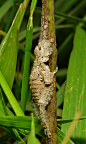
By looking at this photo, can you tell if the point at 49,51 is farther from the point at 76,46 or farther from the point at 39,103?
the point at 76,46

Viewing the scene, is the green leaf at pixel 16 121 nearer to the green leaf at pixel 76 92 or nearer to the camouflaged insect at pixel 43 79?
the camouflaged insect at pixel 43 79

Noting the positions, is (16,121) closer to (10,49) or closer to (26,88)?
(26,88)

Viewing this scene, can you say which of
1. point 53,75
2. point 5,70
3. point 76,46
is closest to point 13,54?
point 5,70

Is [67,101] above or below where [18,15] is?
below

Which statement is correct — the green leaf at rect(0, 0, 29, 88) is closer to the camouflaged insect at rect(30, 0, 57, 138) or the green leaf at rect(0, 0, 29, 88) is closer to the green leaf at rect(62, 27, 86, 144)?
the camouflaged insect at rect(30, 0, 57, 138)

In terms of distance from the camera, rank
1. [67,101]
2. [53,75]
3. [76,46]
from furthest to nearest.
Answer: [76,46], [67,101], [53,75]

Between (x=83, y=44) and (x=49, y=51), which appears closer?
(x=49, y=51)

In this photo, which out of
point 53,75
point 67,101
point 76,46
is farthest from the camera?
point 76,46

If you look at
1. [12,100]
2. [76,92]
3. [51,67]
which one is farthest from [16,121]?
[76,92]
